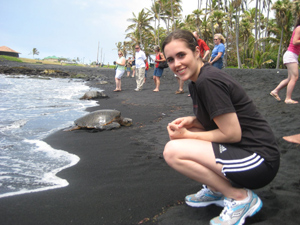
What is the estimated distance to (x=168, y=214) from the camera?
1.79 metres

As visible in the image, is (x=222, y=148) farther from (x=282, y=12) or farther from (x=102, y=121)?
(x=282, y=12)

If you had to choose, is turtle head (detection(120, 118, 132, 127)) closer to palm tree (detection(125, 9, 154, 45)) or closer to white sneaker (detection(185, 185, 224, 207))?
white sneaker (detection(185, 185, 224, 207))

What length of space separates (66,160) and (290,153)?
267cm

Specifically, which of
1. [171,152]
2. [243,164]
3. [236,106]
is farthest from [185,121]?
[243,164]

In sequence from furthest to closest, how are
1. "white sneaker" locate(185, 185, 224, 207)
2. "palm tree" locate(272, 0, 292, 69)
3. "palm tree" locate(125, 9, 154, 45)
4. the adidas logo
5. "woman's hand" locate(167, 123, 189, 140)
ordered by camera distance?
1. "palm tree" locate(125, 9, 154, 45)
2. "palm tree" locate(272, 0, 292, 69)
3. "white sneaker" locate(185, 185, 224, 207)
4. "woman's hand" locate(167, 123, 189, 140)
5. the adidas logo

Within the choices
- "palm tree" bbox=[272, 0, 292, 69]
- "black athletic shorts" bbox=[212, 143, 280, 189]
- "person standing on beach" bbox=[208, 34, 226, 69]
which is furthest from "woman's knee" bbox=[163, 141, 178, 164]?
"palm tree" bbox=[272, 0, 292, 69]

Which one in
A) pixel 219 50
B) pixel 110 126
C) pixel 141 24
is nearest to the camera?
pixel 110 126

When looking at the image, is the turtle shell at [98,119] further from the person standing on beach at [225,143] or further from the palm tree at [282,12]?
the palm tree at [282,12]

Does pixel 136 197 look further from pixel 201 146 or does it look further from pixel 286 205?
pixel 286 205

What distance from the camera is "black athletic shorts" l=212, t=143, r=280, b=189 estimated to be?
1506mm

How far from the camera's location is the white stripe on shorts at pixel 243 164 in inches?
59.2

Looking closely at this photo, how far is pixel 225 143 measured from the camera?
1.61m

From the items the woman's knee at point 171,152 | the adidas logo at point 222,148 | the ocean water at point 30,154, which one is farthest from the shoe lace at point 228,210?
the ocean water at point 30,154

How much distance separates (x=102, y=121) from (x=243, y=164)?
3.56 metres
